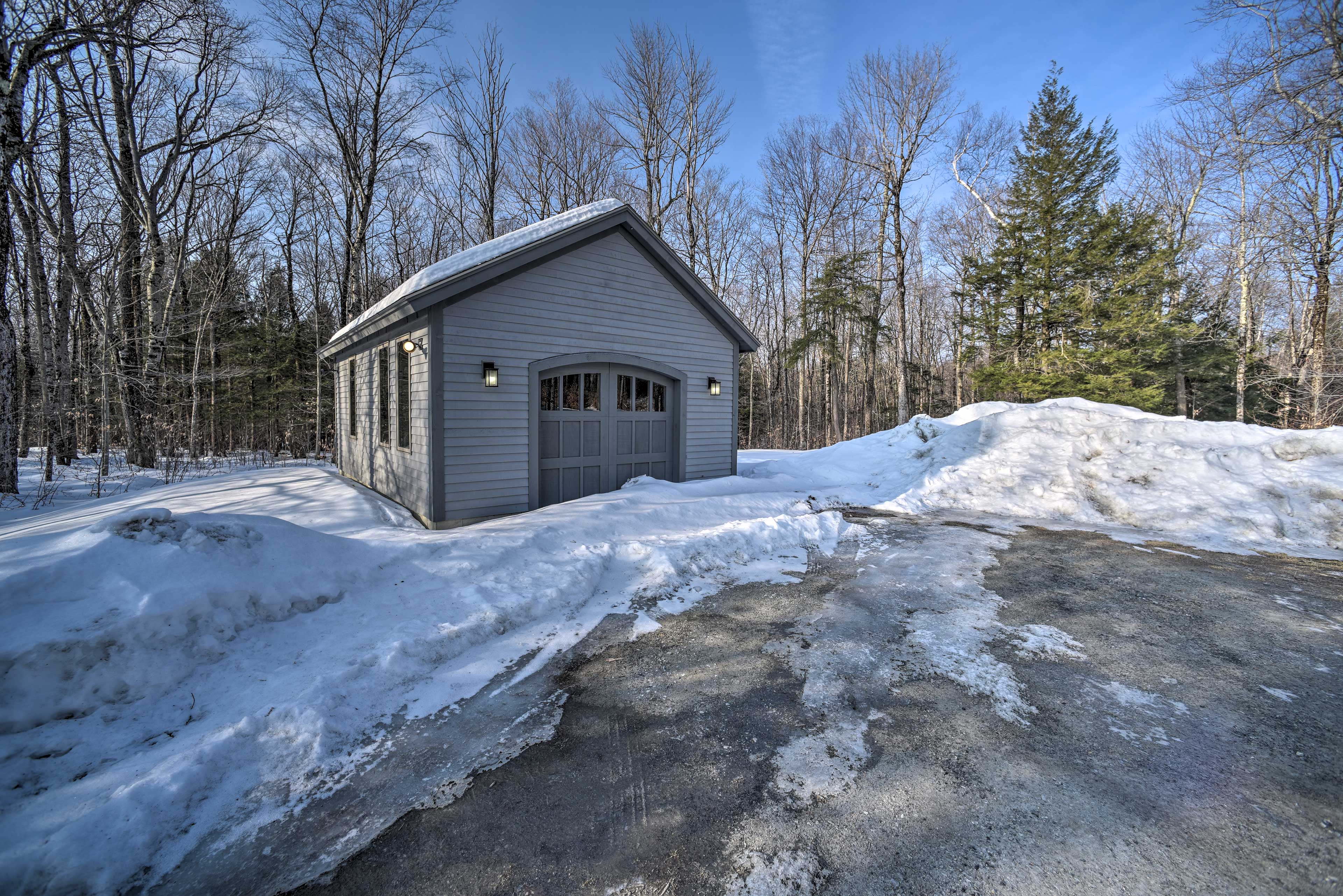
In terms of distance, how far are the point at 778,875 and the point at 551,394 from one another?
22.5 ft

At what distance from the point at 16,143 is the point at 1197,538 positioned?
1692 centimetres

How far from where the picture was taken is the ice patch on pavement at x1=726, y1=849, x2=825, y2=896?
6.00 ft

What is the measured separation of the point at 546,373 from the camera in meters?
7.78

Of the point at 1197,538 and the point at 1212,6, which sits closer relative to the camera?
the point at 1197,538

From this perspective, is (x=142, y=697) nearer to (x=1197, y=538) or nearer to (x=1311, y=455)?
(x=1197, y=538)

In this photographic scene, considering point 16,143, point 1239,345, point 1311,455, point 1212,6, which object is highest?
point 1212,6

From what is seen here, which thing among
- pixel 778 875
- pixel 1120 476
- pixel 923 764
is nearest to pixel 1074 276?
pixel 1120 476

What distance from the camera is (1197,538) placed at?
6637 millimetres

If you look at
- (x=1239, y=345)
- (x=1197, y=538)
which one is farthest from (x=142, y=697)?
(x=1239, y=345)

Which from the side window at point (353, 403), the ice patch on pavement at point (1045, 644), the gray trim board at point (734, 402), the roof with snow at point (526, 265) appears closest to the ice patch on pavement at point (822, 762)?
the ice patch on pavement at point (1045, 644)

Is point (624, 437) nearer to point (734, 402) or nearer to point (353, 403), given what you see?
point (734, 402)

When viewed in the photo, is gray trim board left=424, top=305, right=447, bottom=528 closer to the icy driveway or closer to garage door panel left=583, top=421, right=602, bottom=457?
garage door panel left=583, top=421, right=602, bottom=457

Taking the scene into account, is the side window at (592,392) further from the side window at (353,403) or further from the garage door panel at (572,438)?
the side window at (353,403)

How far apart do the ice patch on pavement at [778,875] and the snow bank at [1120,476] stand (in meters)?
7.26
